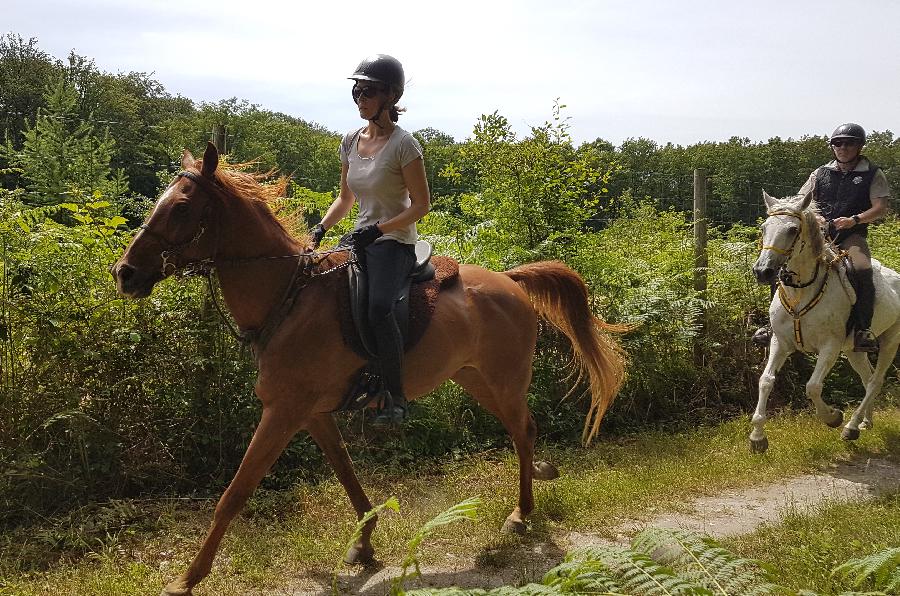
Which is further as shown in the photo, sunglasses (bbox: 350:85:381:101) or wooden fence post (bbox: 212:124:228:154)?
wooden fence post (bbox: 212:124:228:154)

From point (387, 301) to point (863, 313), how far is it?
572cm

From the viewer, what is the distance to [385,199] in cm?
431

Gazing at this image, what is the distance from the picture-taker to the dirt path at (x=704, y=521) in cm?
431

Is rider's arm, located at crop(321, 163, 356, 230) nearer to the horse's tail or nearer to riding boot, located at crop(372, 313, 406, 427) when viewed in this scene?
riding boot, located at crop(372, 313, 406, 427)

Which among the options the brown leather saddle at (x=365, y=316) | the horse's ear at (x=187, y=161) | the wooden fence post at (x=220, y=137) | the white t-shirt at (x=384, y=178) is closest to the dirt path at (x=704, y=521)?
the brown leather saddle at (x=365, y=316)

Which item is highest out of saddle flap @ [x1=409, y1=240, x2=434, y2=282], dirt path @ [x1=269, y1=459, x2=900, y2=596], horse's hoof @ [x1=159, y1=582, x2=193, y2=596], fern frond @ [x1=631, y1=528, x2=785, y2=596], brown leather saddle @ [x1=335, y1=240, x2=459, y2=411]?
saddle flap @ [x1=409, y1=240, x2=434, y2=282]

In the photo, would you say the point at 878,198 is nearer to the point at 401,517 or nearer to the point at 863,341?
the point at 863,341

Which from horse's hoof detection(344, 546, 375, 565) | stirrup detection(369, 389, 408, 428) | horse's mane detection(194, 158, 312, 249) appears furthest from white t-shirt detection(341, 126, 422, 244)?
horse's hoof detection(344, 546, 375, 565)

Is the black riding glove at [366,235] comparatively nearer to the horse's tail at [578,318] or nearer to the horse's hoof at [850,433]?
the horse's tail at [578,318]

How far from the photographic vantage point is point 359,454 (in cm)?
645

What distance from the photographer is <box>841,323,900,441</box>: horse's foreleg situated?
7.07 meters

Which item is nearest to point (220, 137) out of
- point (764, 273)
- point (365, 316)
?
point (365, 316)

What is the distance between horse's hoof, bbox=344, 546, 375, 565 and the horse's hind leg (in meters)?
1.17

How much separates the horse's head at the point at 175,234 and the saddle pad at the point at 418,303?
2.87 feet
